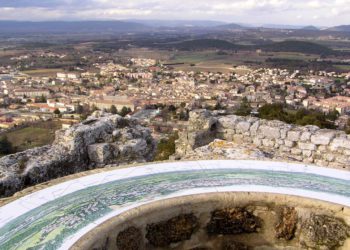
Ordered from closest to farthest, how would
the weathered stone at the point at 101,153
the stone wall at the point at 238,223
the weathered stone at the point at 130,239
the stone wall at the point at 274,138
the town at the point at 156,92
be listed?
the weathered stone at the point at 130,239 → the stone wall at the point at 238,223 → the weathered stone at the point at 101,153 → the stone wall at the point at 274,138 → the town at the point at 156,92

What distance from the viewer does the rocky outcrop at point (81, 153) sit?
630 cm

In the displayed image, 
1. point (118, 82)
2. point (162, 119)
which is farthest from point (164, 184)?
point (118, 82)

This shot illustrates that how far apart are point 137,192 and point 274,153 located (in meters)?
3.77

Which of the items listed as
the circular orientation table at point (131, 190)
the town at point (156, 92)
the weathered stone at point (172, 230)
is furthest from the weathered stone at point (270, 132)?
the town at point (156, 92)

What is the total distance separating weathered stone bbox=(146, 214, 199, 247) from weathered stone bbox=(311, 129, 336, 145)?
3890mm

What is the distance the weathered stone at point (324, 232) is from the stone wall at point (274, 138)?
2.43 meters

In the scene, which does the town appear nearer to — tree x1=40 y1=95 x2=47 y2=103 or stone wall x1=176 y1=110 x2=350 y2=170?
tree x1=40 y1=95 x2=47 y2=103

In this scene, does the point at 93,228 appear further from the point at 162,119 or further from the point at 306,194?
the point at 162,119

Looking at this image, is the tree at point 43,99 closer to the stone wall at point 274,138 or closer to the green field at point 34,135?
the green field at point 34,135

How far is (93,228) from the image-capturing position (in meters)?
Result: 4.61

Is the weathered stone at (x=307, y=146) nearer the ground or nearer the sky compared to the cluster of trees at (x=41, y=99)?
nearer the sky

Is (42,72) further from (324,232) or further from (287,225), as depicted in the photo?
(324,232)

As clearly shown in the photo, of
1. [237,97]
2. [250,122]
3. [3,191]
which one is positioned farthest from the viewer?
[237,97]

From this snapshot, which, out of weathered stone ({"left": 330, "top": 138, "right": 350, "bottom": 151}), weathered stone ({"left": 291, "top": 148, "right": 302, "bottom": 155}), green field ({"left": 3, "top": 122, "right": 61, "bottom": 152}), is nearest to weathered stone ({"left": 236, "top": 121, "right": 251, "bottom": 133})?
weathered stone ({"left": 291, "top": 148, "right": 302, "bottom": 155})
